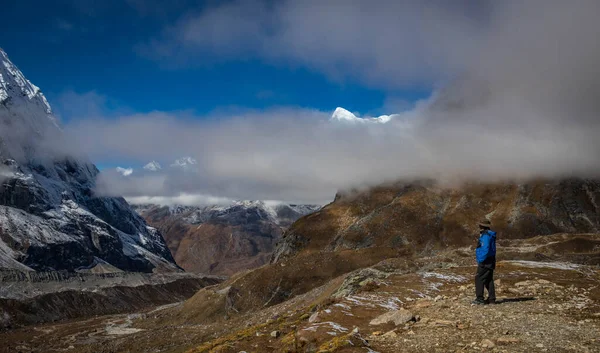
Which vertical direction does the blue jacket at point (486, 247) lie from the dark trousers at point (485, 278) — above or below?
above

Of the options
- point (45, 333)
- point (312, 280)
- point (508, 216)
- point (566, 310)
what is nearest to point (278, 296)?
point (312, 280)

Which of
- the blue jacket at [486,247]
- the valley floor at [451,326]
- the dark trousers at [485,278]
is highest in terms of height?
the blue jacket at [486,247]

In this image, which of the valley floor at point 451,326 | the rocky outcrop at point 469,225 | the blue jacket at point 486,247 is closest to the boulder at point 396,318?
the valley floor at point 451,326

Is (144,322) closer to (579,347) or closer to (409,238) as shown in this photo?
(409,238)

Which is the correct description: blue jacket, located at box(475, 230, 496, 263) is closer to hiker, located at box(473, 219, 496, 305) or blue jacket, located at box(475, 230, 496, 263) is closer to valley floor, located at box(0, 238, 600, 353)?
hiker, located at box(473, 219, 496, 305)

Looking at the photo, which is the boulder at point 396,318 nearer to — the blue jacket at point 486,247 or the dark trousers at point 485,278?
the dark trousers at point 485,278

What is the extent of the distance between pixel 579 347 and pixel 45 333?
767ft

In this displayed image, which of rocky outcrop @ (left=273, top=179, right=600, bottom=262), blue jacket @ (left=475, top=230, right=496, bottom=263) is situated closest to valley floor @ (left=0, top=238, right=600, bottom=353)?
blue jacket @ (left=475, top=230, right=496, bottom=263)

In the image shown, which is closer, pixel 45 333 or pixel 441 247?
pixel 441 247

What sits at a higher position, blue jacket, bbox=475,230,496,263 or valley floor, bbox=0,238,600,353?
blue jacket, bbox=475,230,496,263

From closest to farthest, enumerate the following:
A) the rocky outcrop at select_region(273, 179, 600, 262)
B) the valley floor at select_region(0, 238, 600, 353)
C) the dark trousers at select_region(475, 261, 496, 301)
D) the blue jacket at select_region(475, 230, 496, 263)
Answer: the valley floor at select_region(0, 238, 600, 353) < the dark trousers at select_region(475, 261, 496, 301) < the blue jacket at select_region(475, 230, 496, 263) < the rocky outcrop at select_region(273, 179, 600, 262)

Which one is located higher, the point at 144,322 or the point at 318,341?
the point at 318,341

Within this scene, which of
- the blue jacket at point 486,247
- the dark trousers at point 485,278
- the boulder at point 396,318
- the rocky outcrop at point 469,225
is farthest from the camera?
the rocky outcrop at point 469,225

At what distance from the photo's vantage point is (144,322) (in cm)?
19725
